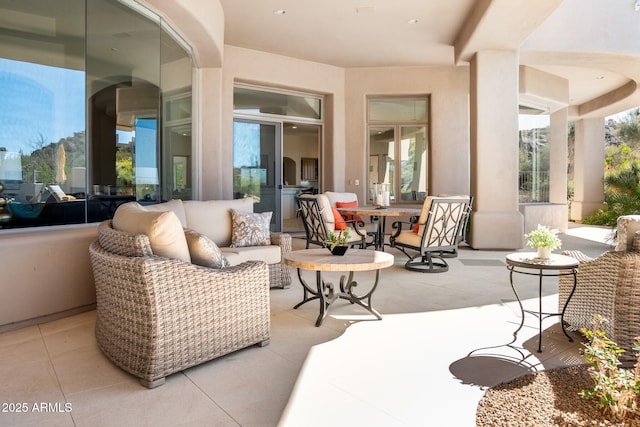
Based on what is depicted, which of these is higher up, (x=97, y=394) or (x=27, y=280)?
(x=27, y=280)

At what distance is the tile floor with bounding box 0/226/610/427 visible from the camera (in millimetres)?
2029

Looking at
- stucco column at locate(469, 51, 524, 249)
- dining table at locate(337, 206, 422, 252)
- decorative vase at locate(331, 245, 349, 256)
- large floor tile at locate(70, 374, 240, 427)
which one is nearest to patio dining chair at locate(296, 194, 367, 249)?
dining table at locate(337, 206, 422, 252)

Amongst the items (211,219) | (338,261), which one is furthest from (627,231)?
(211,219)

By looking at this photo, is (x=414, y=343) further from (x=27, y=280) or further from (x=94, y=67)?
(x=94, y=67)

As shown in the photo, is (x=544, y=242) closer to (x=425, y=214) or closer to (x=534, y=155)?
(x=425, y=214)

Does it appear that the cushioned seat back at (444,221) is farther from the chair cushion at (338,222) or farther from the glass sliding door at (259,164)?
the glass sliding door at (259,164)

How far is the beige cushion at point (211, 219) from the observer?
14.3 ft

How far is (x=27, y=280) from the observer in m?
3.32

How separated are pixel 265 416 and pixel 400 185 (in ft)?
26.6

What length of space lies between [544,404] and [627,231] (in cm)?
135

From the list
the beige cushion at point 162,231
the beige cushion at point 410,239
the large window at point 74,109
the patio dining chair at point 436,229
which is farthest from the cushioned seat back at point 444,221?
the large window at point 74,109

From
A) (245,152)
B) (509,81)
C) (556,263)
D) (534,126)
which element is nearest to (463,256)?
(509,81)

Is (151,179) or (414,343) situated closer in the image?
(414,343)

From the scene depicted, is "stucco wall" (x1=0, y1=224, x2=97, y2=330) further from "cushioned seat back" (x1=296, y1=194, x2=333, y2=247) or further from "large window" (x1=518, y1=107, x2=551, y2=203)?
"large window" (x1=518, y1=107, x2=551, y2=203)
